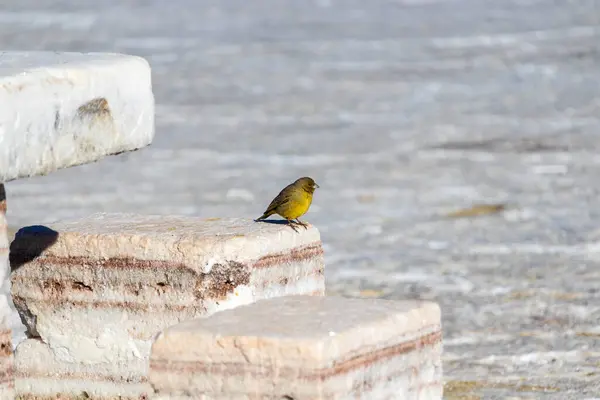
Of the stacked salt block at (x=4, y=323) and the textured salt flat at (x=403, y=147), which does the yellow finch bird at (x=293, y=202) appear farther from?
the stacked salt block at (x=4, y=323)

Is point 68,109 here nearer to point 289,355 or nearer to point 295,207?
point 289,355

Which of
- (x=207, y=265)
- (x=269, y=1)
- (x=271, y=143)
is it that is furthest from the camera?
(x=269, y=1)

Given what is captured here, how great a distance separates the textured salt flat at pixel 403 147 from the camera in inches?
327

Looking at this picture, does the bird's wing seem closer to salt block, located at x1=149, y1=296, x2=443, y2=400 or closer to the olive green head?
the olive green head

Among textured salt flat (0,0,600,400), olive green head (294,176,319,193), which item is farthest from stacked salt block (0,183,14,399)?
textured salt flat (0,0,600,400)

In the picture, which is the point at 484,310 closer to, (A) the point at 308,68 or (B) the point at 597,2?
(A) the point at 308,68

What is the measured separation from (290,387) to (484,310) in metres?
4.37

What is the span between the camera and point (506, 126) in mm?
14258

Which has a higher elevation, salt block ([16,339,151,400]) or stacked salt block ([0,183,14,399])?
stacked salt block ([0,183,14,399])

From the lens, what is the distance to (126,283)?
204 inches

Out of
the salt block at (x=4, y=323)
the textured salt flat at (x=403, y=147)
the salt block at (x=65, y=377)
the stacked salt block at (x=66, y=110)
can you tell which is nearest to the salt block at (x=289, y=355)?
the stacked salt block at (x=66, y=110)

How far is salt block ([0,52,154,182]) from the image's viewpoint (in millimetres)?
3609

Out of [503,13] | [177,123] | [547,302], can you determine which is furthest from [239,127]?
[503,13]

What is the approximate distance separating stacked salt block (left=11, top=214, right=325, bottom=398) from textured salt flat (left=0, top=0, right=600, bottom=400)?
5.79 ft
